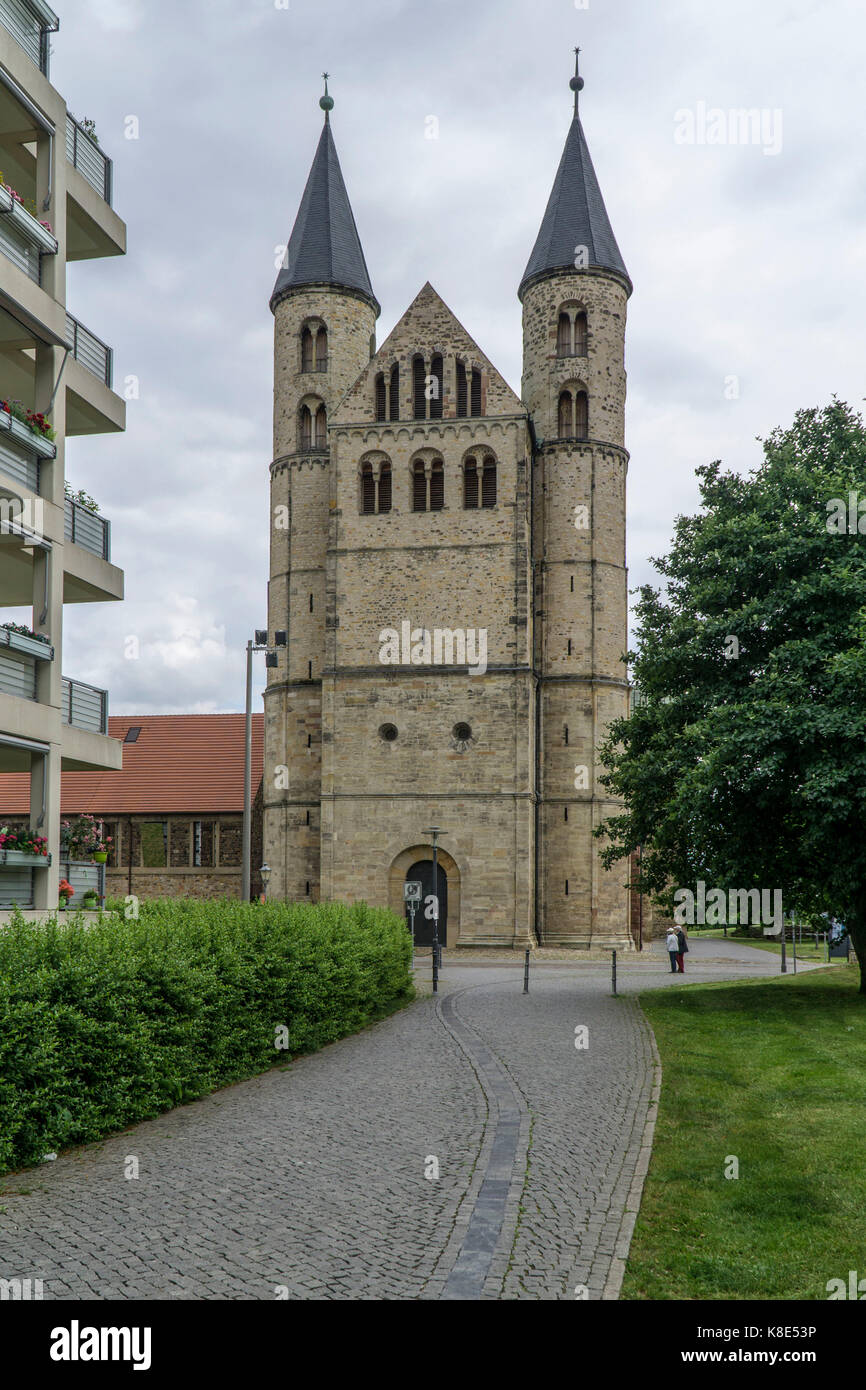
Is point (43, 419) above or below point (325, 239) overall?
below

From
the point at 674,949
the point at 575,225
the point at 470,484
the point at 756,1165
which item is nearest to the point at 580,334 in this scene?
the point at 575,225

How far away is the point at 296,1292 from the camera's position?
6.09m

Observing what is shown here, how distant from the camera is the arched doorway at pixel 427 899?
39344 mm

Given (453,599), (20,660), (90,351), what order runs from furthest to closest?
(453,599) → (90,351) → (20,660)

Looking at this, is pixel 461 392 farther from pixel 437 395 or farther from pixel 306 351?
pixel 306 351

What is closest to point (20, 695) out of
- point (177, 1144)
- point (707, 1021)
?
point (177, 1144)

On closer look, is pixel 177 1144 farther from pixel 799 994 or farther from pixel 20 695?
pixel 799 994

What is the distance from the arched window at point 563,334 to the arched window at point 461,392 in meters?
3.75

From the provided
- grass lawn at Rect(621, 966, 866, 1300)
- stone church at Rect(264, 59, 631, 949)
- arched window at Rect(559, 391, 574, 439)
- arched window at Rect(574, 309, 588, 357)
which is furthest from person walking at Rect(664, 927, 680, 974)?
arched window at Rect(574, 309, 588, 357)

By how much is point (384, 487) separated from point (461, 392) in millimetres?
4256

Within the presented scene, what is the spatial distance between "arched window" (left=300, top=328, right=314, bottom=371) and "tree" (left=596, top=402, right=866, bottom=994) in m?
23.7

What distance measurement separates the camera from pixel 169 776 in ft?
167

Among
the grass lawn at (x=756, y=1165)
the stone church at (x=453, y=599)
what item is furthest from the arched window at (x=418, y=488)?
the grass lawn at (x=756, y=1165)

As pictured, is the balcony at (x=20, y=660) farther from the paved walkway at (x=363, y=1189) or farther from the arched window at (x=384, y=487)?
the arched window at (x=384, y=487)
